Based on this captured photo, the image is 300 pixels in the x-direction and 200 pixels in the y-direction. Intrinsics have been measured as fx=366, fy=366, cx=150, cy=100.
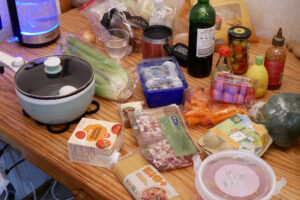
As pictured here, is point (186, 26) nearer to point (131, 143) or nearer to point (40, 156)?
point (131, 143)

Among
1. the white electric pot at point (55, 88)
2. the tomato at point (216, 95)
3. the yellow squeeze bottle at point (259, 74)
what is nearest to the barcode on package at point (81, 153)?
the white electric pot at point (55, 88)

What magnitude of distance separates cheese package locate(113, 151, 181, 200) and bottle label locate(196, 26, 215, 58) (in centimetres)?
39

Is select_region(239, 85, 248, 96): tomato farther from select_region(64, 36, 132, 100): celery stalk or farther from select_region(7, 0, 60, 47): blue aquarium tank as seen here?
select_region(7, 0, 60, 47): blue aquarium tank

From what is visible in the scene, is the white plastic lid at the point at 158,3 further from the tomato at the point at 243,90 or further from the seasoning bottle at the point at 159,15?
the tomato at the point at 243,90

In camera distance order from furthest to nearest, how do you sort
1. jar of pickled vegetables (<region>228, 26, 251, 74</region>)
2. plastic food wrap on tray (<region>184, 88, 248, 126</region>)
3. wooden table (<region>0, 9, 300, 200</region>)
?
jar of pickled vegetables (<region>228, 26, 251, 74</region>)
plastic food wrap on tray (<region>184, 88, 248, 126</region>)
wooden table (<region>0, 9, 300, 200</region>)

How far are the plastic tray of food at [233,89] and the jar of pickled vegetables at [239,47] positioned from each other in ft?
0.43

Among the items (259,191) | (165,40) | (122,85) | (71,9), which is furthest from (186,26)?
(259,191)

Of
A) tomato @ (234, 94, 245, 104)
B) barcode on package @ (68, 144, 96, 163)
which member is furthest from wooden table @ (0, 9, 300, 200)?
tomato @ (234, 94, 245, 104)

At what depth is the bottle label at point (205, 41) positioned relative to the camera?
1.05 m

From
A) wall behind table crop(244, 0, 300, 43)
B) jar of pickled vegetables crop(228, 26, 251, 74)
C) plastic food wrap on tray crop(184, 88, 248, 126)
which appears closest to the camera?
plastic food wrap on tray crop(184, 88, 248, 126)

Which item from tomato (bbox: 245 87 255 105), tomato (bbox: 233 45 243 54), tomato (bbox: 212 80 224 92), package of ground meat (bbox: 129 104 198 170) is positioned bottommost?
package of ground meat (bbox: 129 104 198 170)

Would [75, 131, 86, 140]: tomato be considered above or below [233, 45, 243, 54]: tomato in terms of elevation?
below

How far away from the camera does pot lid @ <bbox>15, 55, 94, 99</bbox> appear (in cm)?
93

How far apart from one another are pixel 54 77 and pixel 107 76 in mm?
172
